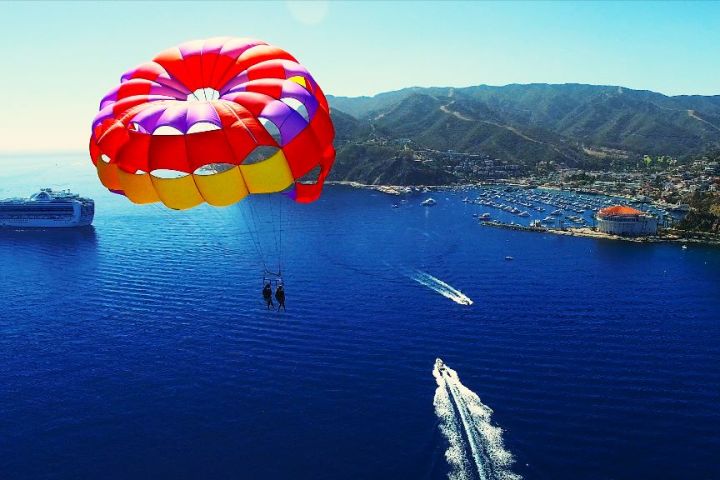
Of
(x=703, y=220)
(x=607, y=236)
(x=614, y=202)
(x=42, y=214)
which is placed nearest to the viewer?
(x=607, y=236)

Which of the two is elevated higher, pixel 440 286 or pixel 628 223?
pixel 628 223

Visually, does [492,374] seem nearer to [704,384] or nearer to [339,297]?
[704,384]

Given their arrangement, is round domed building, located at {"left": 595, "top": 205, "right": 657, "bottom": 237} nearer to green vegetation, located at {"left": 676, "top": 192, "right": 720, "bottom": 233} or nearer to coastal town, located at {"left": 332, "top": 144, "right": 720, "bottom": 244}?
coastal town, located at {"left": 332, "top": 144, "right": 720, "bottom": 244}

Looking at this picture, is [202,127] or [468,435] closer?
[202,127]

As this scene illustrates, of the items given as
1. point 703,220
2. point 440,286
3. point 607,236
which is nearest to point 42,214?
point 440,286

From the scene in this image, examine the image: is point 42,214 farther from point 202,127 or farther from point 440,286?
point 202,127

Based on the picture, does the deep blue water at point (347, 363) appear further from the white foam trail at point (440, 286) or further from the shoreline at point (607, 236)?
the shoreline at point (607, 236)

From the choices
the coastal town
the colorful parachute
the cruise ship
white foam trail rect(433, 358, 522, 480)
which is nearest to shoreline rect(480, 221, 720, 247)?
the coastal town
